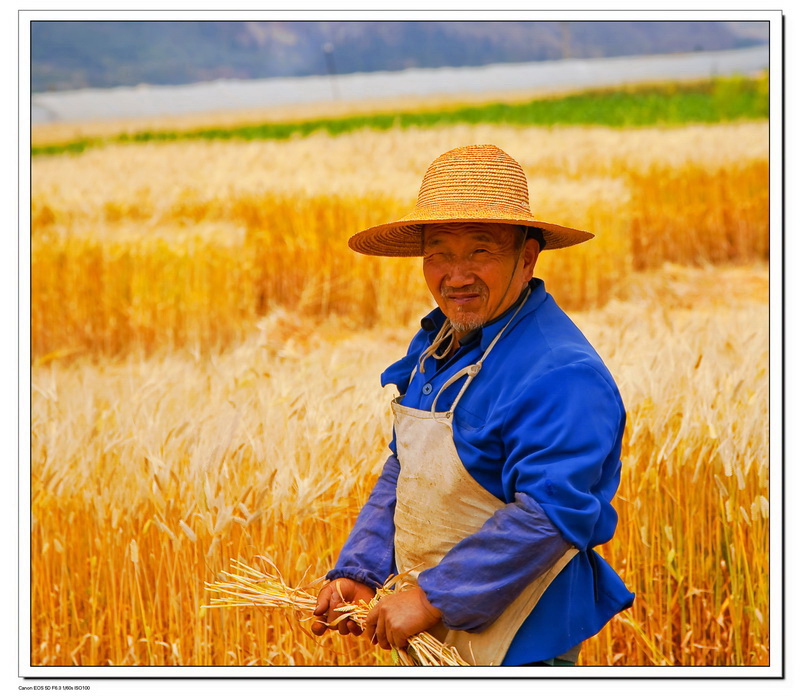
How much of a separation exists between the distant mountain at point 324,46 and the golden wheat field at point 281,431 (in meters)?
0.98

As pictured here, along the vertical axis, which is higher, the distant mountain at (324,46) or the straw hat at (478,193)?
the distant mountain at (324,46)

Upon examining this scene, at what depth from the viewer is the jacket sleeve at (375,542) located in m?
1.83

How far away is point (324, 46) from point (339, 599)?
4014 millimetres

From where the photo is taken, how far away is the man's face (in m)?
1.70

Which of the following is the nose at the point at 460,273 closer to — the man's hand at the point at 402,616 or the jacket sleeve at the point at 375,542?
the jacket sleeve at the point at 375,542

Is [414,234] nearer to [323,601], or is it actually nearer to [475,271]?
[475,271]

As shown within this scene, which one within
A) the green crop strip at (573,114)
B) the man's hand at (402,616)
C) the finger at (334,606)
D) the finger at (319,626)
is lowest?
the finger at (319,626)

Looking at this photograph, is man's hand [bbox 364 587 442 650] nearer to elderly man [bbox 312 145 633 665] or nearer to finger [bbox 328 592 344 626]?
elderly man [bbox 312 145 633 665]

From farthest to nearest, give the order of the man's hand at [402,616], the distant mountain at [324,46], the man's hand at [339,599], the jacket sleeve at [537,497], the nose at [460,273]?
1. the distant mountain at [324,46]
2. the man's hand at [339,599]
3. the nose at [460,273]
4. the man's hand at [402,616]
5. the jacket sleeve at [537,497]

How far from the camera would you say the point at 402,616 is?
1.60 meters

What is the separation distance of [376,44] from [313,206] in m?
1.52

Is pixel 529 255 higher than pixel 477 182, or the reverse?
pixel 477 182

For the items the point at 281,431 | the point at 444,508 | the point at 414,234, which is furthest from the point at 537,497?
the point at 281,431

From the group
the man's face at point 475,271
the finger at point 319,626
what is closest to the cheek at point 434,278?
the man's face at point 475,271
